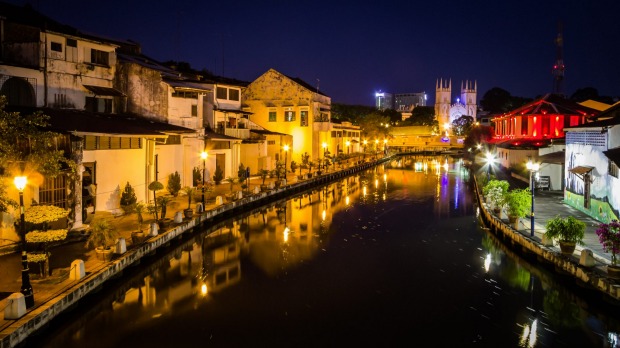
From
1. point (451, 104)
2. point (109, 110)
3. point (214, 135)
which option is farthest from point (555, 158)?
point (451, 104)

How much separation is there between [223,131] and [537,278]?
95.7ft

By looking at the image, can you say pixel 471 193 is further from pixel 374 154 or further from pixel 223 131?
pixel 374 154

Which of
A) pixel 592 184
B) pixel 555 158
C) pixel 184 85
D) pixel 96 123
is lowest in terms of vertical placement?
pixel 592 184

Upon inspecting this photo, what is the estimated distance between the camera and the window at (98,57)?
30.4 m

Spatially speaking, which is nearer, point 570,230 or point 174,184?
point 570,230

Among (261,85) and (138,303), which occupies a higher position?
(261,85)

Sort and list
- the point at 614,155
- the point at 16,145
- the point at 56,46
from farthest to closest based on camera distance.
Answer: the point at 56,46
the point at 614,155
the point at 16,145

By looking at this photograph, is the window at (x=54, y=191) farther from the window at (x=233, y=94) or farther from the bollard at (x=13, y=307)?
the window at (x=233, y=94)

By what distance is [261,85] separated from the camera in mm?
63156

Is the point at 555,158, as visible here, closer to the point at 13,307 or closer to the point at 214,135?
the point at 214,135

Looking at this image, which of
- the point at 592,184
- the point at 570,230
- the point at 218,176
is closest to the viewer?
the point at 570,230

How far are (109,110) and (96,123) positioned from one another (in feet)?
22.7

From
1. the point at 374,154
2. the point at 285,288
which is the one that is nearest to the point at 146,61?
the point at 285,288

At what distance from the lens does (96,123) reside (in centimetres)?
2541
